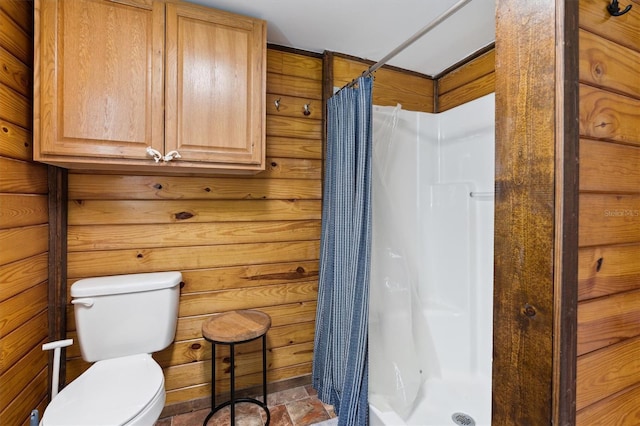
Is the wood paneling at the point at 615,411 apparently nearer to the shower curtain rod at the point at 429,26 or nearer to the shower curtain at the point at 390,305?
the shower curtain at the point at 390,305

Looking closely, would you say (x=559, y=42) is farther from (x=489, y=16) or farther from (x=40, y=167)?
(x=40, y=167)

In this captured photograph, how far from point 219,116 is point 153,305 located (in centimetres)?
99

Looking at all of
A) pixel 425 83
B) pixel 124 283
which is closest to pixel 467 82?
pixel 425 83

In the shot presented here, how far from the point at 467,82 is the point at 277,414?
2.36 metres

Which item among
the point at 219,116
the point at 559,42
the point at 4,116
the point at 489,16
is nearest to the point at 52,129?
the point at 4,116

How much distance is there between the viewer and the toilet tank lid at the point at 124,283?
54.4 inches

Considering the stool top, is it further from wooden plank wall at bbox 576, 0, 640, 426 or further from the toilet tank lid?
wooden plank wall at bbox 576, 0, 640, 426

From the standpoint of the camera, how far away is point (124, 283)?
1.44 m

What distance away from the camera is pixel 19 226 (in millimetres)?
1214

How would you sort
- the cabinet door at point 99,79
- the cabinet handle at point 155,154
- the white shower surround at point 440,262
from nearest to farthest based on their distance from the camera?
the cabinet door at point 99,79 → the cabinet handle at point 155,154 → the white shower surround at point 440,262

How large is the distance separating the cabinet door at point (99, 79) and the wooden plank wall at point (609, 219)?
1509 mm

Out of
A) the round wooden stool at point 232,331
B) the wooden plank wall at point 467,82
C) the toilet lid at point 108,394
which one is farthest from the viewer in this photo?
the wooden plank wall at point 467,82

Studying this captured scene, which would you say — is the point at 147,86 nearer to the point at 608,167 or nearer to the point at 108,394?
the point at 108,394

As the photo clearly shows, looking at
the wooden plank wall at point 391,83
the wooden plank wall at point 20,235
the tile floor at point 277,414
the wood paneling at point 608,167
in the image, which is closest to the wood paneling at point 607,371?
the wood paneling at point 608,167
